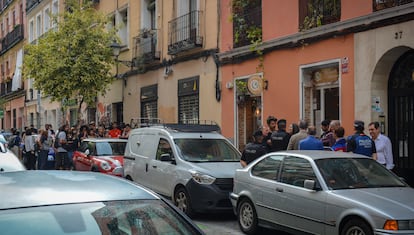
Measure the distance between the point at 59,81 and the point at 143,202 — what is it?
61.3ft

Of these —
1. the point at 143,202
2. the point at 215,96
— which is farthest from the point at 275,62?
the point at 143,202

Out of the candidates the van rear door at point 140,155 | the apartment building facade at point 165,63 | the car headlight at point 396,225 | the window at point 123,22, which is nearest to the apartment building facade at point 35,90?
the apartment building facade at point 165,63

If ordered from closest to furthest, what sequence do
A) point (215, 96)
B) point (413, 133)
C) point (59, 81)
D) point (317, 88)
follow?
point (413, 133) → point (317, 88) → point (215, 96) → point (59, 81)

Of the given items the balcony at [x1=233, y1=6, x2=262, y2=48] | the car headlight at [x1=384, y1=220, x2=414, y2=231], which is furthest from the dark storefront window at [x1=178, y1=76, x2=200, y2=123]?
the car headlight at [x1=384, y1=220, x2=414, y2=231]

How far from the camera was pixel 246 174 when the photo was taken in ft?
28.2

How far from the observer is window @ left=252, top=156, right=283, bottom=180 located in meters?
8.00

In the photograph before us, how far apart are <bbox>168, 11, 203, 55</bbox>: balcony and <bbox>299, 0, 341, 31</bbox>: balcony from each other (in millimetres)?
5121

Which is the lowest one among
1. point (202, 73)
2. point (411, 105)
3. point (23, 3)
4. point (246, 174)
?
point (246, 174)

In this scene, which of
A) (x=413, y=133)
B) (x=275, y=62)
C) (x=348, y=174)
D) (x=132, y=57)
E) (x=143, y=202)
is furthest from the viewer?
(x=132, y=57)

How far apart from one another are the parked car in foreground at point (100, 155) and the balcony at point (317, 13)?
602 centimetres

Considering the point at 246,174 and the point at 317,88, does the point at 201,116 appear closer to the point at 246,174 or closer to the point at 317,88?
Answer: the point at 317,88

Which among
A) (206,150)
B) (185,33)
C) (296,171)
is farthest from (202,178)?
(185,33)

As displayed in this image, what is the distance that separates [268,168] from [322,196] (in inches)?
57.4

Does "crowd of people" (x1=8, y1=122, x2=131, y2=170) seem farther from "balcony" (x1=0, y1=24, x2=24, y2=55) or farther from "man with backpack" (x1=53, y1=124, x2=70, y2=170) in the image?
"balcony" (x1=0, y1=24, x2=24, y2=55)
